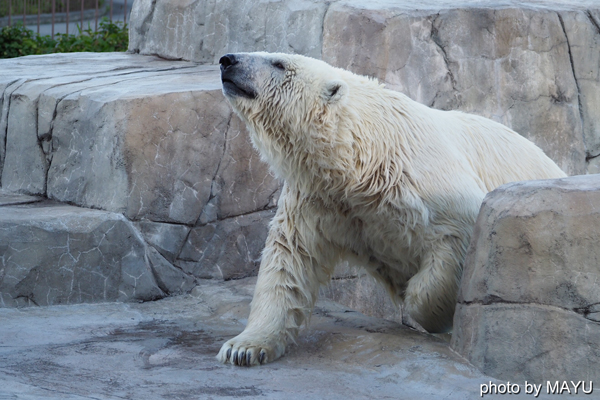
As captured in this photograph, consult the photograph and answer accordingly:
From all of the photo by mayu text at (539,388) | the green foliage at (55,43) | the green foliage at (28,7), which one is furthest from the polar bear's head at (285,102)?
the green foliage at (28,7)

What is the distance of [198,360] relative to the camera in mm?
3305

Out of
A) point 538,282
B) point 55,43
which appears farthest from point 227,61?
point 55,43

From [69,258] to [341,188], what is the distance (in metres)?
1.71

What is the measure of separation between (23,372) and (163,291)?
1.68 meters

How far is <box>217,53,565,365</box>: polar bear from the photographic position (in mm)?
3395

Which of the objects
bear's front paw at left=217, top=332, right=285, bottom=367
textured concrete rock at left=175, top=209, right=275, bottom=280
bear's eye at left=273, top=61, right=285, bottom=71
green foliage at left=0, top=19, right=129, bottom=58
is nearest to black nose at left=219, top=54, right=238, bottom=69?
bear's eye at left=273, top=61, right=285, bottom=71

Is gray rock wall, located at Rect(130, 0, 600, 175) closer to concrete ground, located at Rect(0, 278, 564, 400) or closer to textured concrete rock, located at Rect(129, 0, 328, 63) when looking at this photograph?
textured concrete rock, located at Rect(129, 0, 328, 63)

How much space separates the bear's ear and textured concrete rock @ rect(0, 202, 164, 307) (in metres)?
1.64

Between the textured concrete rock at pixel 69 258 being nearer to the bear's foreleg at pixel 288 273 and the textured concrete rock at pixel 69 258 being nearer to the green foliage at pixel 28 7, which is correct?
the bear's foreleg at pixel 288 273

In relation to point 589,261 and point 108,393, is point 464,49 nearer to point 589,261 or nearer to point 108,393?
point 589,261

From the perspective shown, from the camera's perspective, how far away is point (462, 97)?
17.4 ft

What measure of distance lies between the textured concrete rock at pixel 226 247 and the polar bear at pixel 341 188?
118 cm

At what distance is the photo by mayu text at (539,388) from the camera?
2768mm

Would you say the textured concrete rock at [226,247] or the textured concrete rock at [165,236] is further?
the textured concrete rock at [226,247]
